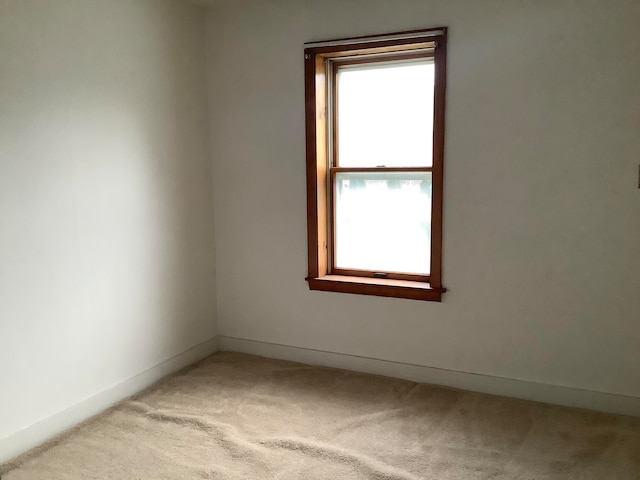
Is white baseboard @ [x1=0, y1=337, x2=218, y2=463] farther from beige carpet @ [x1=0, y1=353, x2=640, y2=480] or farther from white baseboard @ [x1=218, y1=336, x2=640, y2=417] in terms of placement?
white baseboard @ [x1=218, y1=336, x2=640, y2=417]

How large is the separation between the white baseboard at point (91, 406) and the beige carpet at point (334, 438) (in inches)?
2.6

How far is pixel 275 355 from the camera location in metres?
3.80

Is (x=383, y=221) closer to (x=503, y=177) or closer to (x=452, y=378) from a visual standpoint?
(x=503, y=177)

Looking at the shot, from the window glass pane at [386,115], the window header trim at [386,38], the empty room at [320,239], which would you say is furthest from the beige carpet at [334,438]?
the window header trim at [386,38]

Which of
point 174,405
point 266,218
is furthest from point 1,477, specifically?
point 266,218

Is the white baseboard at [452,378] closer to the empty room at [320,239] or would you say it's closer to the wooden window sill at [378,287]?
the empty room at [320,239]

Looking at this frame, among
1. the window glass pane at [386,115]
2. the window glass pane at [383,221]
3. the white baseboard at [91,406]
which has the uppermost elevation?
the window glass pane at [386,115]

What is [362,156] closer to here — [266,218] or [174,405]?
[266,218]

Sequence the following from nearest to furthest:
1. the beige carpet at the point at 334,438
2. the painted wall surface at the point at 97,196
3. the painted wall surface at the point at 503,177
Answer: the beige carpet at the point at 334,438 → the painted wall surface at the point at 97,196 → the painted wall surface at the point at 503,177

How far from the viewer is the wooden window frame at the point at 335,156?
3096mm

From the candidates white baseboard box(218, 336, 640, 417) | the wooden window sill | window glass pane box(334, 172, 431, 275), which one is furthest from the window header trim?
white baseboard box(218, 336, 640, 417)

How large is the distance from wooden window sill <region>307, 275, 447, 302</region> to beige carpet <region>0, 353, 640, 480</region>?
1.86ft

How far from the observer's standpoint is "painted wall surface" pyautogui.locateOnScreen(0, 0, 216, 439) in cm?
250

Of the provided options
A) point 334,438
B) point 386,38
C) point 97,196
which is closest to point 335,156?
point 386,38
